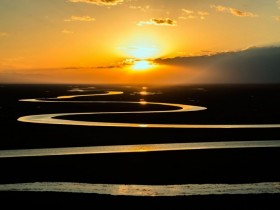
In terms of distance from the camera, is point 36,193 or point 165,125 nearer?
point 36,193

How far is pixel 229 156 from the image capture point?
691 inches

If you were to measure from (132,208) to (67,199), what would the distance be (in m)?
1.91

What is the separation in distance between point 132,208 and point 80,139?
14.4 m

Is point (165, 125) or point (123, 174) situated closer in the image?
point (123, 174)

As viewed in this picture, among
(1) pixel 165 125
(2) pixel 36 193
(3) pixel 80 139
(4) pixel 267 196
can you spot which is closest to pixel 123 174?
(2) pixel 36 193

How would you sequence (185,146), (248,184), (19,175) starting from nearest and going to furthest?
(248,184) → (19,175) → (185,146)

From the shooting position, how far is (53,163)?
16.1 metres

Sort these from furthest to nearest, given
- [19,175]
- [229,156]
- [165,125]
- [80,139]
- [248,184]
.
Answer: [165,125] < [80,139] < [229,156] < [19,175] < [248,184]

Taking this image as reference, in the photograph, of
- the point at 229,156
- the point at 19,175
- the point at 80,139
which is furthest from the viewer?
the point at 80,139

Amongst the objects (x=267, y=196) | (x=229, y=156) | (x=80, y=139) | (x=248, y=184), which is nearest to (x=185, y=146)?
(x=229, y=156)

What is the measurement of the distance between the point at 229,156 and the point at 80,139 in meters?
9.73

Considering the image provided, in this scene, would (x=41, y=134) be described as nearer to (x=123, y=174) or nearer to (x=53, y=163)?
(x=53, y=163)

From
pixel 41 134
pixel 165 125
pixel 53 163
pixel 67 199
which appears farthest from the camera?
pixel 165 125

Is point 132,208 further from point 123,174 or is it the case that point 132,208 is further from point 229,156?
point 229,156
